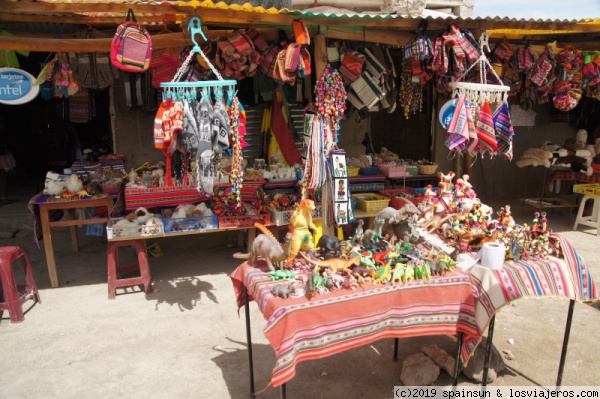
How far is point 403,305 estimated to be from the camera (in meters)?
3.14

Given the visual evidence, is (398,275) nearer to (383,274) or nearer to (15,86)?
(383,274)

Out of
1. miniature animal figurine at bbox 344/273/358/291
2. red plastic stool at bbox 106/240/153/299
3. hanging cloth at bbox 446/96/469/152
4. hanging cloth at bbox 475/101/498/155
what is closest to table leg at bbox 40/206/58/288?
red plastic stool at bbox 106/240/153/299

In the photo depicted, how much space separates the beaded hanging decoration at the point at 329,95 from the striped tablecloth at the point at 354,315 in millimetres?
2360

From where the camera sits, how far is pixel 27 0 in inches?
169

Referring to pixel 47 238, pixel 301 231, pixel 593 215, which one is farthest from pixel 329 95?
pixel 593 215

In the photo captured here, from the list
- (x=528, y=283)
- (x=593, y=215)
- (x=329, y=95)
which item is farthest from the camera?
(x=593, y=215)

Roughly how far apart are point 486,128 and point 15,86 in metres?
4.92

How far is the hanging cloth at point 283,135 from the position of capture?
7.07 meters

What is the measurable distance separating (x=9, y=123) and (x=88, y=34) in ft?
22.7

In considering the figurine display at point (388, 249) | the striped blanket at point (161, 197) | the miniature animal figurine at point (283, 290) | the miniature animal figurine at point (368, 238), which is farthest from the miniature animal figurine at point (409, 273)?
the striped blanket at point (161, 197)

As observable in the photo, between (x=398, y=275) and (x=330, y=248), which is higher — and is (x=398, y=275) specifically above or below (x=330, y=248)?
below

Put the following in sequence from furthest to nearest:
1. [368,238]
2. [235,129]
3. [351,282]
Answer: [235,129]
[368,238]
[351,282]

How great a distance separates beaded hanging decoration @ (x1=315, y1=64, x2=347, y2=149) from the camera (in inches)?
206

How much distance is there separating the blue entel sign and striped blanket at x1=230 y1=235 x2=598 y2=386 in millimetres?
3281
